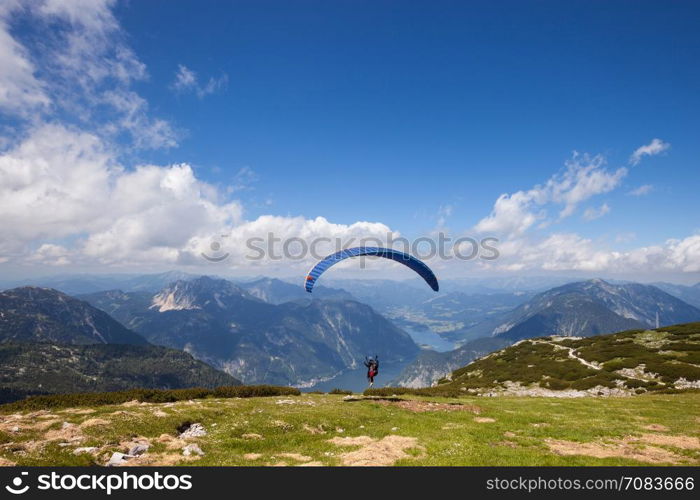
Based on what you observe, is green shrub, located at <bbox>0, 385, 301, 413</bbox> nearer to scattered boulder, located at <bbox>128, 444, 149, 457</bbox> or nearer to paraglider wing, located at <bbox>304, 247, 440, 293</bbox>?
paraglider wing, located at <bbox>304, 247, 440, 293</bbox>

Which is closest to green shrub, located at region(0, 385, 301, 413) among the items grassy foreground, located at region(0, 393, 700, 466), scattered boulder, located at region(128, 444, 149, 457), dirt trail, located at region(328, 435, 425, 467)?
grassy foreground, located at region(0, 393, 700, 466)

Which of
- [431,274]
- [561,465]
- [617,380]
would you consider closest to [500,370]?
[617,380]

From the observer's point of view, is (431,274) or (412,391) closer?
(412,391)

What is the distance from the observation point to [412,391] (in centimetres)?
4306

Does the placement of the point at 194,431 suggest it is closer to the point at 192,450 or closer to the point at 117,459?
the point at 192,450

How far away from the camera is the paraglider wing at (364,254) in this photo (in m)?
41.5

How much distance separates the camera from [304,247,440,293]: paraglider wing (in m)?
41.5

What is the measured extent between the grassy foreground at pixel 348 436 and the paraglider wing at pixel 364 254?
16.4 m

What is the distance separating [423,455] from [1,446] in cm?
1783

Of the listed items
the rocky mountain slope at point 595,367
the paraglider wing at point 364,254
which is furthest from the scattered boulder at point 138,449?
the rocky mountain slope at point 595,367

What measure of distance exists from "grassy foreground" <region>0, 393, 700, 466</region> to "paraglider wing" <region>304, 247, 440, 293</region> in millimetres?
16369

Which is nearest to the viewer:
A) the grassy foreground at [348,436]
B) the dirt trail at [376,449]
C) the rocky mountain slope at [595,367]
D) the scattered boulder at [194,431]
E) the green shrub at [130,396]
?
the dirt trail at [376,449]

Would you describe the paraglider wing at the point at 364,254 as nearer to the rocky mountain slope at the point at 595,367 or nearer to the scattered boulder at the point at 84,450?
the rocky mountain slope at the point at 595,367
